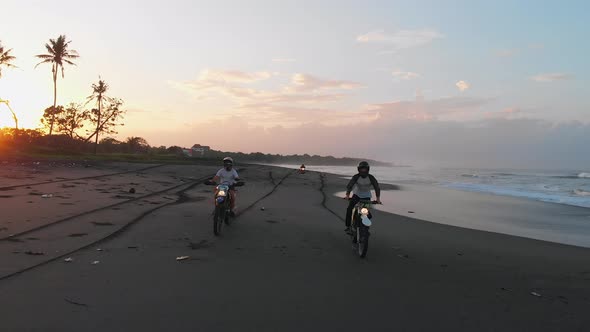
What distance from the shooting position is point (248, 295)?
19.5 ft

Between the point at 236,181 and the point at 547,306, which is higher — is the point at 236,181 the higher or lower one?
the higher one

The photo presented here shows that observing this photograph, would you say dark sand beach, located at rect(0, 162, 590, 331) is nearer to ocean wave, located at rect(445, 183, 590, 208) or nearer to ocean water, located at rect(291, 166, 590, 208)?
ocean wave, located at rect(445, 183, 590, 208)

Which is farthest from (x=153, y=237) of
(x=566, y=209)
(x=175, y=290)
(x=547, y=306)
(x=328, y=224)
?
(x=566, y=209)

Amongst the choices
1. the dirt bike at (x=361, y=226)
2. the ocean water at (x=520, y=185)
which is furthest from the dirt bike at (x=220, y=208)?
the ocean water at (x=520, y=185)

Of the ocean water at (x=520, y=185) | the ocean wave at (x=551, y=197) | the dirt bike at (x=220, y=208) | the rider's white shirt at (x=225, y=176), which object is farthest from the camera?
the ocean water at (x=520, y=185)

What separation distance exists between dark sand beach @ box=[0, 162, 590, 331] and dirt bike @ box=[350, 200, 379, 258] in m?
0.30

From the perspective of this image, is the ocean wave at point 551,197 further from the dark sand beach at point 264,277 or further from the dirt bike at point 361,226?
the dirt bike at point 361,226

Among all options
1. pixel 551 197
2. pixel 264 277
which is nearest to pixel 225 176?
pixel 264 277

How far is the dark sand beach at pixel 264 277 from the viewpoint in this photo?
510cm

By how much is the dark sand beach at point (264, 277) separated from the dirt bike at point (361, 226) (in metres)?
0.30

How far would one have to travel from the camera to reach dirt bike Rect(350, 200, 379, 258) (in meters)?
8.75

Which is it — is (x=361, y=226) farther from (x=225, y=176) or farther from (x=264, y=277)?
(x=225, y=176)

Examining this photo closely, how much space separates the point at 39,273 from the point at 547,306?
7.75 metres

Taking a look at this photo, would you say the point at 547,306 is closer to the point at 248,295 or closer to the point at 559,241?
the point at 248,295
